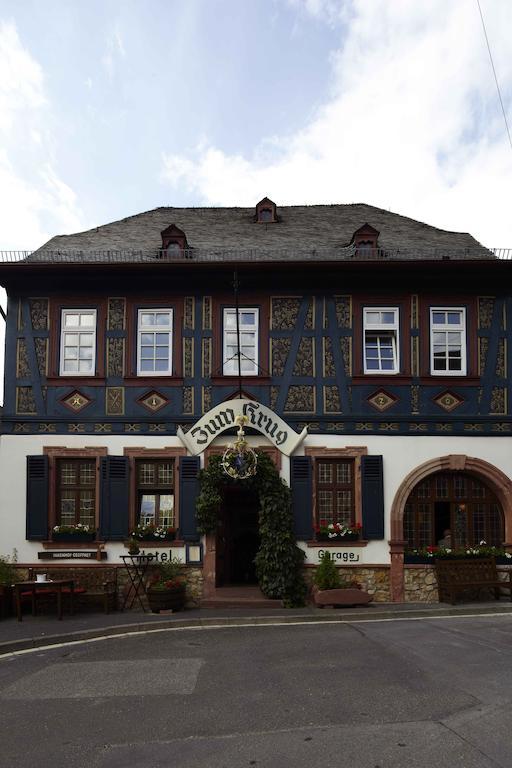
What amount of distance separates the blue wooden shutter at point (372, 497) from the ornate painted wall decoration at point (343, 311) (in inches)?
105

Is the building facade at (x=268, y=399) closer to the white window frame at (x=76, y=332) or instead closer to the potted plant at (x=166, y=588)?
the white window frame at (x=76, y=332)

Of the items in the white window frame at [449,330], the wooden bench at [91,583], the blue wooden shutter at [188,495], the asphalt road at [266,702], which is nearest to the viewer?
the asphalt road at [266,702]

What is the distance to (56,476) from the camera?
1478 centimetres

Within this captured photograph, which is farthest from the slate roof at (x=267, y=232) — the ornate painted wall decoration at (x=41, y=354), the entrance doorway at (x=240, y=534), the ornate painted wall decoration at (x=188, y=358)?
the entrance doorway at (x=240, y=534)

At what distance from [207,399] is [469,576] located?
5.98m

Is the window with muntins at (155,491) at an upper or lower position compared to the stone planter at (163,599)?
upper

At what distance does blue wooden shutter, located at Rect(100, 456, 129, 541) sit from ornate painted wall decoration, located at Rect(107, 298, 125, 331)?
2.61 m

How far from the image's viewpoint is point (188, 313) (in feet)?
49.7

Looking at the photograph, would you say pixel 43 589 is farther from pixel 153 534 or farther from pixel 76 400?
pixel 76 400

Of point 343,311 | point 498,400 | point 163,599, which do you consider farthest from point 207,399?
point 498,400

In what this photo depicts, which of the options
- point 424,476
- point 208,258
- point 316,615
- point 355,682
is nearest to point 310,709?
point 355,682

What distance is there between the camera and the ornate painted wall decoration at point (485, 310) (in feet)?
49.5

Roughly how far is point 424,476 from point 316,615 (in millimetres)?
3656

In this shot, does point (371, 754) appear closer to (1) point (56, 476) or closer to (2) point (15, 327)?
(1) point (56, 476)
